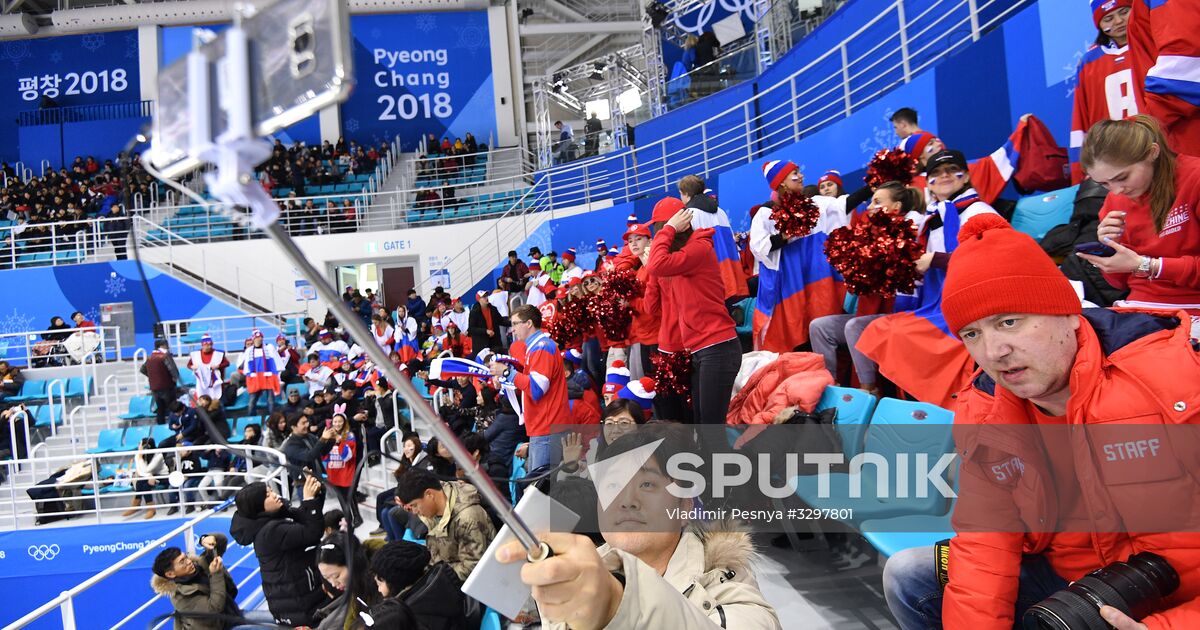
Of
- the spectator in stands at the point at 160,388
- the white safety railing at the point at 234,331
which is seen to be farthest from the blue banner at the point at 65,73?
the spectator in stands at the point at 160,388

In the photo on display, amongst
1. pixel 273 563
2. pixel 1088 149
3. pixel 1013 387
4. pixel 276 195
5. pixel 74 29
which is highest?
pixel 74 29

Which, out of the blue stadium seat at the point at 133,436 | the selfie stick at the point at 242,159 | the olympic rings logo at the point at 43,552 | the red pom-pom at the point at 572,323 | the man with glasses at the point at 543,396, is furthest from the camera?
the blue stadium seat at the point at 133,436

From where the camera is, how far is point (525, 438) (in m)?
5.52

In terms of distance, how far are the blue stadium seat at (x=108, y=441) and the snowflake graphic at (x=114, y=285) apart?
18.7ft

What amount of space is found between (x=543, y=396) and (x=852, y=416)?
1.68 m

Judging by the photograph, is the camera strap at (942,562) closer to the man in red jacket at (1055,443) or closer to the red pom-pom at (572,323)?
the man in red jacket at (1055,443)

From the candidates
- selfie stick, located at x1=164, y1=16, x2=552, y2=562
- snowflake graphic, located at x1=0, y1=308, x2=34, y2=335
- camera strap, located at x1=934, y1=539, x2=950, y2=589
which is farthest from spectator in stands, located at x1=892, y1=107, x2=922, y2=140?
snowflake graphic, located at x1=0, y1=308, x2=34, y2=335

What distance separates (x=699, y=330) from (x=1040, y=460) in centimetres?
212

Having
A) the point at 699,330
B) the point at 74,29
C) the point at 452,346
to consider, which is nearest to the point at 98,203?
the point at 74,29

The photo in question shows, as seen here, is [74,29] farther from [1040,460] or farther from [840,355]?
[1040,460]

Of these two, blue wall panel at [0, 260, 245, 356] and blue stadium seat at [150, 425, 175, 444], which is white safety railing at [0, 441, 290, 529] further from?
blue wall panel at [0, 260, 245, 356]

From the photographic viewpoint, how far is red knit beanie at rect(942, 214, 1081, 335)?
1.41 metres

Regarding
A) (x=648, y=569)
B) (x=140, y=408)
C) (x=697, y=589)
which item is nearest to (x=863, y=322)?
(x=697, y=589)

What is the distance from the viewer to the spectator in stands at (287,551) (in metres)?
3.73
